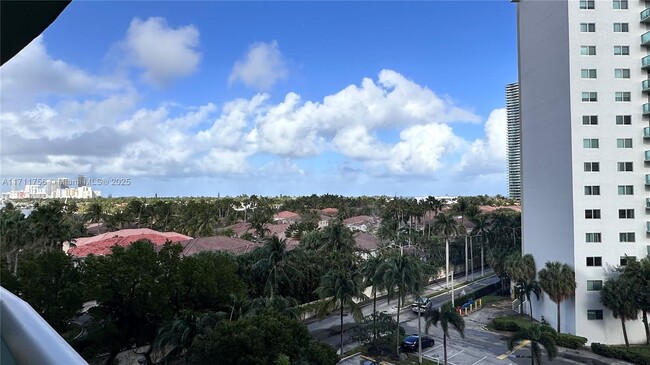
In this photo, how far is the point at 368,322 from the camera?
2897 cm

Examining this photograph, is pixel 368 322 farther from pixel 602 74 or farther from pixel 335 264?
pixel 602 74

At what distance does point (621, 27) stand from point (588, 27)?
3.17 m

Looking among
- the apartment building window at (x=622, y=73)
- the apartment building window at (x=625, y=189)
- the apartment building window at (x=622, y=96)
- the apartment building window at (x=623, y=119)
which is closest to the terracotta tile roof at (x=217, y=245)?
the apartment building window at (x=625, y=189)

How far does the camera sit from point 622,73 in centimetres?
3341

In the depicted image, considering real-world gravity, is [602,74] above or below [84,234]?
above

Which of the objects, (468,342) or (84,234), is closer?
(468,342)

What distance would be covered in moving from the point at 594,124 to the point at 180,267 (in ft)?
112

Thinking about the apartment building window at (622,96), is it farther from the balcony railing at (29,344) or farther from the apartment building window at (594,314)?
the balcony railing at (29,344)

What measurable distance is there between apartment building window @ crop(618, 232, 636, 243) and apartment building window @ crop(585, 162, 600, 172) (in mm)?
5687

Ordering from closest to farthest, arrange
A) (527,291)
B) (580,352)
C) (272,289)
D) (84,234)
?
(272,289) < (580,352) < (527,291) < (84,234)

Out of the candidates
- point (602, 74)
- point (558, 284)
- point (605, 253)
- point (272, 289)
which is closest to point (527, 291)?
point (558, 284)

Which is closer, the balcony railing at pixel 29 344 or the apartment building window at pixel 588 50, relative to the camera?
the balcony railing at pixel 29 344

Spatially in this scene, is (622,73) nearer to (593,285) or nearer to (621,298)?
(593,285)

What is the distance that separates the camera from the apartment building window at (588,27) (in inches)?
1302
